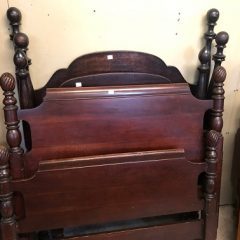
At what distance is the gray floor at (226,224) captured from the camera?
1.58 m

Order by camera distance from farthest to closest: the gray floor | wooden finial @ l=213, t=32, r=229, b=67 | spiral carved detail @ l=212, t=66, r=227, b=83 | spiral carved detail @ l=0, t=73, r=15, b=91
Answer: the gray floor, wooden finial @ l=213, t=32, r=229, b=67, spiral carved detail @ l=212, t=66, r=227, b=83, spiral carved detail @ l=0, t=73, r=15, b=91

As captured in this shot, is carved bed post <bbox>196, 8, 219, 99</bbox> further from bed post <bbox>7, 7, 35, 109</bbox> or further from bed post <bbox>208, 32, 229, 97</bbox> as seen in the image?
bed post <bbox>7, 7, 35, 109</bbox>

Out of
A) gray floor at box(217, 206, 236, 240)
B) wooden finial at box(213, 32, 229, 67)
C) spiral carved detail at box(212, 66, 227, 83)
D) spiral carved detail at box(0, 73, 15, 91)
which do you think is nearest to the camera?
spiral carved detail at box(0, 73, 15, 91)

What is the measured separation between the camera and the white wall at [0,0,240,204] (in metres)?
1.33

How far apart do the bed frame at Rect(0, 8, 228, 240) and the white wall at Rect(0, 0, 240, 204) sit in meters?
0.10

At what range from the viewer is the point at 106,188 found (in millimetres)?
1185

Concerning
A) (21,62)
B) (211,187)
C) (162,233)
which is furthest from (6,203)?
(211,187)

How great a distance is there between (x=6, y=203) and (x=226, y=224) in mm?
1121

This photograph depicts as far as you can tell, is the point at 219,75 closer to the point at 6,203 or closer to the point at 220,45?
the point at 220,45

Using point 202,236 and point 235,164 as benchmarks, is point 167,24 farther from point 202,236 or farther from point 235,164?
point 202,236

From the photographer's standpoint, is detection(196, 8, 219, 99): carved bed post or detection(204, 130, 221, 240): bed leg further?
detection(196, 8, 219, 99): carved bed post

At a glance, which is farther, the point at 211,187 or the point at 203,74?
the point at 203,74

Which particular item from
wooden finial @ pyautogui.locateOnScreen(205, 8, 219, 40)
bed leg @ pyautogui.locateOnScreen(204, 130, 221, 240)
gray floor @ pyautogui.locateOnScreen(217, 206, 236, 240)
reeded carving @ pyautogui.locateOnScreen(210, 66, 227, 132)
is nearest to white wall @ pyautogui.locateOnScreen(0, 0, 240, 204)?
wooden finial @ pyautogui.locateOnScreen(205, 8, 219, 40)

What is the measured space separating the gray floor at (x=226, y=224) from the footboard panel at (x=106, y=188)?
48 cm
